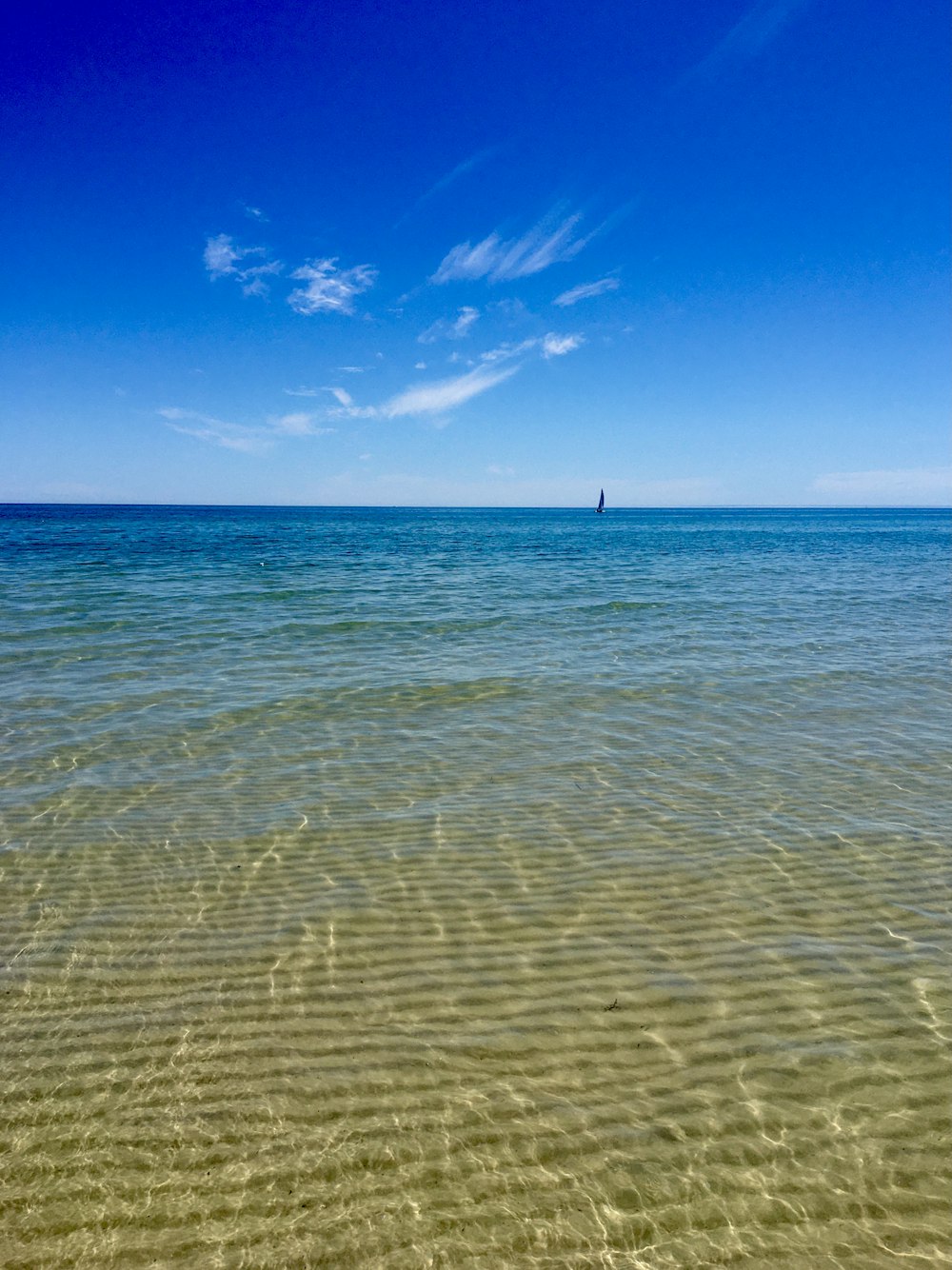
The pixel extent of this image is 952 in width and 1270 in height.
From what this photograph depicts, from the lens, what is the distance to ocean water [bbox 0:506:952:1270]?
297 cm

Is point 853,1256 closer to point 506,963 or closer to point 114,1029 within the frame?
point 506,963

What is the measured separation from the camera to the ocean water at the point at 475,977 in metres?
2.97

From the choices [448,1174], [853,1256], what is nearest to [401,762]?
[448,1174]

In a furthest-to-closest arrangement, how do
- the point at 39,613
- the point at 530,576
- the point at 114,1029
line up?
1. the point at 530,576
2. the point at 39,613
3. the point at 114,1029

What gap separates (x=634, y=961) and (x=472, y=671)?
7.68m

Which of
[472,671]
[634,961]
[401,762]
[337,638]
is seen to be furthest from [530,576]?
[634,961]

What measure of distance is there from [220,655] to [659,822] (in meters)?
9.55

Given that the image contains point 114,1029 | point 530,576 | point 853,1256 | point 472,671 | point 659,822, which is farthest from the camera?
point 530,576

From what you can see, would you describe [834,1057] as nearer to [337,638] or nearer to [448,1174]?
[448,1174]

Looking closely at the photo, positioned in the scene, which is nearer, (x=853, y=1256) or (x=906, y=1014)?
(x=853, y=1256)

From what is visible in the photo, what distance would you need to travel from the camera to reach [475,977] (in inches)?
174

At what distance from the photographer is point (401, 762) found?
7.94 metres

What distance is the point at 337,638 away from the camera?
14.9m

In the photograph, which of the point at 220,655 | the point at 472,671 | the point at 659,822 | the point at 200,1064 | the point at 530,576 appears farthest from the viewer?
the point at 530,576
